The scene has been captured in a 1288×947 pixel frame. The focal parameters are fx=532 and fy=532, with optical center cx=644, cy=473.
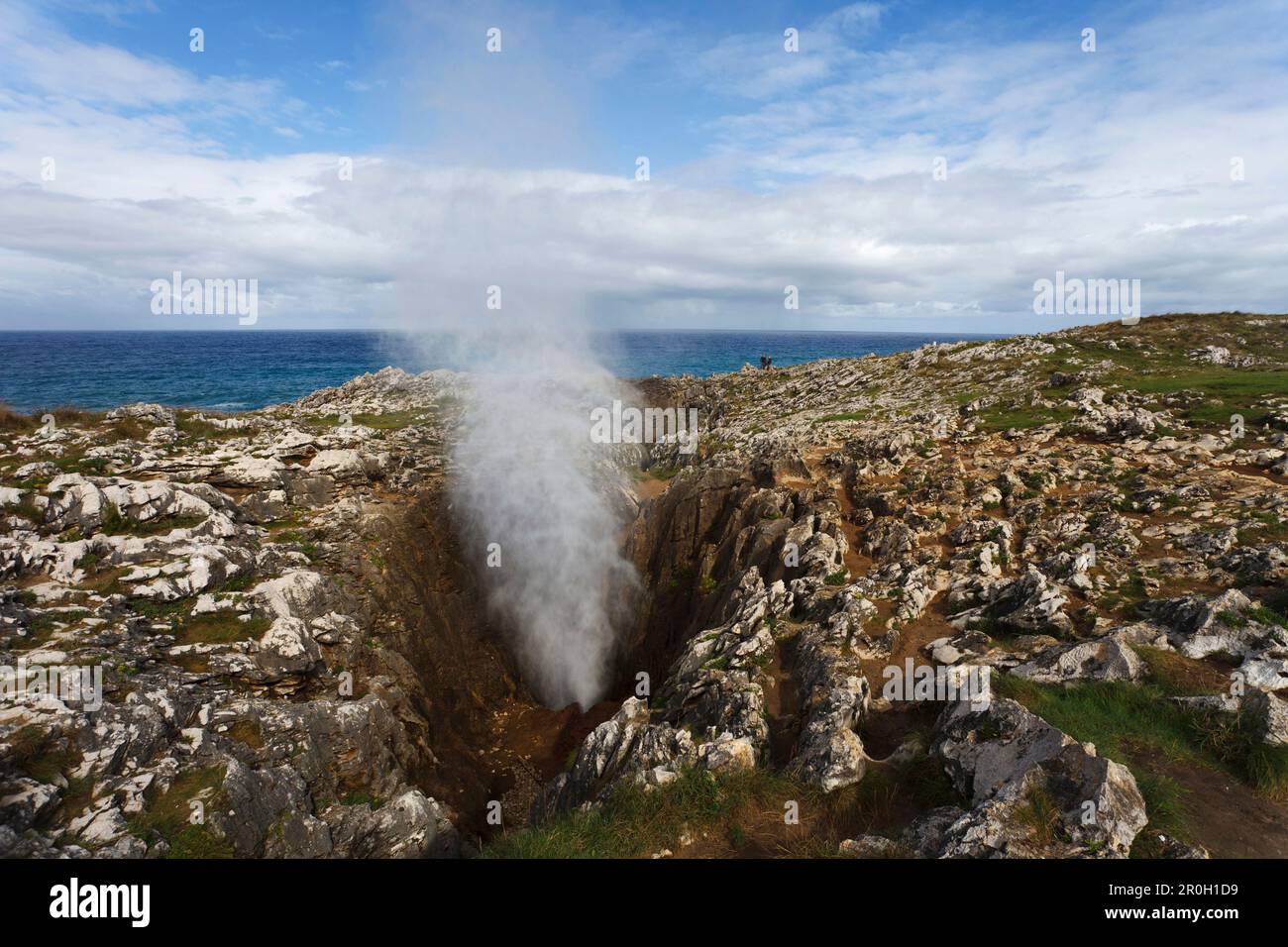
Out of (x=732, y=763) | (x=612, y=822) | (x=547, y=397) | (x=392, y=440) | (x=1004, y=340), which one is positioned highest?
(x=1004, y=340)

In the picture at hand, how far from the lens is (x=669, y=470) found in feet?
138

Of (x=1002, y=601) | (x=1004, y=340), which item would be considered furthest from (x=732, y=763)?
(x=1004, y=340)

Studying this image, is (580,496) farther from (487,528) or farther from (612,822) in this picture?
(612,822)

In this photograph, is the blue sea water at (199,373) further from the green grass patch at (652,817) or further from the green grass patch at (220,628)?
the green grass patch at (652,817)

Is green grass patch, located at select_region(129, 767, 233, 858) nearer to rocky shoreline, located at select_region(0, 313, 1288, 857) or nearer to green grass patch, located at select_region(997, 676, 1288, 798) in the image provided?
rocky shoreline, located at select_region(0, 313, 1288, 857)

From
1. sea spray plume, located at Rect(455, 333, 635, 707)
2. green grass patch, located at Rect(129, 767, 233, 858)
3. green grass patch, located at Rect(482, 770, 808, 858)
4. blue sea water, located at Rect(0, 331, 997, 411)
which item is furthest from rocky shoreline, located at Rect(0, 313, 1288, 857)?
blue sea water, located at Rect(0, 331, 997, 411)

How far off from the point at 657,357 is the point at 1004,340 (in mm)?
120671

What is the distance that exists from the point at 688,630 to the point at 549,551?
343 inches

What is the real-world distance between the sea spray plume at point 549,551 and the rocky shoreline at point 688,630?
1.20 metres

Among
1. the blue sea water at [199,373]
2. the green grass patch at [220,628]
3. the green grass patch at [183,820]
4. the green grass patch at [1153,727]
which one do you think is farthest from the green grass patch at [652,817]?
the blue sea water at [199,373]

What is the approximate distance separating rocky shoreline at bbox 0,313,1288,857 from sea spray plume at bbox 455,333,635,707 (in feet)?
3.95

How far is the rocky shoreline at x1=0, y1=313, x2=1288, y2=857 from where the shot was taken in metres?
9.91

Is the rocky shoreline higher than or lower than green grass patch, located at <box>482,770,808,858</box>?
higher

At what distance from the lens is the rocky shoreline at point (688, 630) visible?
9.91m
